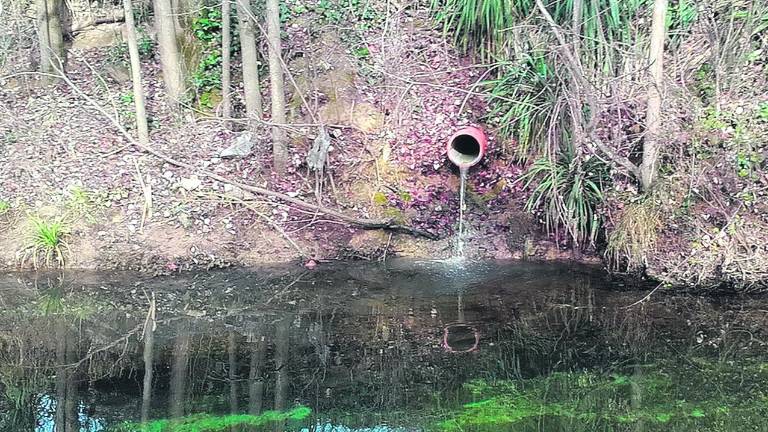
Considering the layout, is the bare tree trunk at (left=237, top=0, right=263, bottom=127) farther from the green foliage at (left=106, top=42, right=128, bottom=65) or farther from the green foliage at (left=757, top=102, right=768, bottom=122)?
the green foliage at (left=757, top=102, right=768, bottom=122)

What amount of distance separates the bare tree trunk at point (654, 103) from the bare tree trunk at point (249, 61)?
4.82m

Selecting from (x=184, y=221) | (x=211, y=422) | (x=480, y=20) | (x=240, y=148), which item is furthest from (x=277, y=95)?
(x=211, y=422)

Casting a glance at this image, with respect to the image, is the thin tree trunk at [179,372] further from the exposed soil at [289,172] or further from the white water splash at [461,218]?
the white water splash at [461,218]

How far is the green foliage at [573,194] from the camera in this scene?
7520 mm

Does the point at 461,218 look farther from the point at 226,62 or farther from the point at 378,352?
the point at 226,62

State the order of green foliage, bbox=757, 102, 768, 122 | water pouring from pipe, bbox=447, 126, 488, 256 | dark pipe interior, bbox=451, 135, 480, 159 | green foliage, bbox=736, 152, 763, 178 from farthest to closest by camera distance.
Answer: dark pipe interior, bbox=451, 135, 480, 159, water pouring from pipe, bbox=447, 126, 488, 256, green foliage, bbox=757, 102, 768, 122, green foliage, bbox=736, 152, 763, 178

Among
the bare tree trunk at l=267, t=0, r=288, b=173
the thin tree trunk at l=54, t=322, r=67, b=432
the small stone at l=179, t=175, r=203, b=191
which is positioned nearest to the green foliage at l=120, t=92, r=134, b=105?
the small stone at l=179, t=175, r=203, b=191

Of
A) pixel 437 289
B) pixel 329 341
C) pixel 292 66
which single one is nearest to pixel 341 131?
pixel 292 66

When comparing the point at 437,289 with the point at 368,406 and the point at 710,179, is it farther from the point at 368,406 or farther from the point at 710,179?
the point at 710,179

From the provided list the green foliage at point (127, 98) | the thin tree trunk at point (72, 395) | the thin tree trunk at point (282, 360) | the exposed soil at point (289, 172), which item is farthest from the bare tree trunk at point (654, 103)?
the green foliage at point (127, 98)

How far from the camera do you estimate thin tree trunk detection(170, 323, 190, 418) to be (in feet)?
16.8

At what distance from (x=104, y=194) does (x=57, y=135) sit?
57.5 inches

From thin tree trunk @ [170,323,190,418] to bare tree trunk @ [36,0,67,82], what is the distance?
5255 millimetres

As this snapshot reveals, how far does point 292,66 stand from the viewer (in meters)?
9.46
